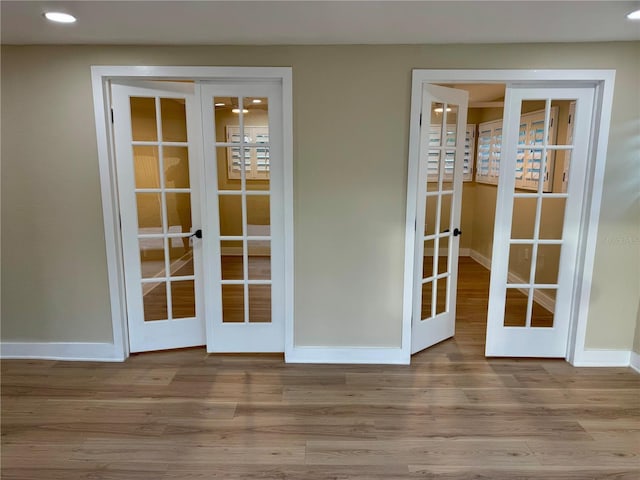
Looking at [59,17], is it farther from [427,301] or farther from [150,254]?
[427,301]

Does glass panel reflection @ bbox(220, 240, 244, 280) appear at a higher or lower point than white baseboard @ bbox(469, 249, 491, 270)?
higher

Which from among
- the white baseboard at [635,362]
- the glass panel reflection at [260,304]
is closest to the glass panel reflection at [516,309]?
the white baseboard at [635,362]

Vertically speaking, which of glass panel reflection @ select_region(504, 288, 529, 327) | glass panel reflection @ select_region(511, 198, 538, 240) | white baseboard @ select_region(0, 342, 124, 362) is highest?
glass panel reflection @ select_region(511, 198, 538, 240)

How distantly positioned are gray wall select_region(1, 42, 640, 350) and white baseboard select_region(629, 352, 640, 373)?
68mm

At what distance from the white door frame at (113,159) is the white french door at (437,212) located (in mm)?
934

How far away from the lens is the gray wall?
9.03 ft

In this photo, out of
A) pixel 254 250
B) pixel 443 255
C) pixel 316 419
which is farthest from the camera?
pixel 443 255

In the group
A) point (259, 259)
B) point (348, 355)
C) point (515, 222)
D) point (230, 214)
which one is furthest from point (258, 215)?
point (515, 222)

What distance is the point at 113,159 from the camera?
2922 mm

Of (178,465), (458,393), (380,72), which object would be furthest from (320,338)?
(380,72)

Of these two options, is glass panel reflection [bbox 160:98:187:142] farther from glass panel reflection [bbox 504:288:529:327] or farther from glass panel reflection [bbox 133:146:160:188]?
glass panel reflection [bbox 504:288:529:327]

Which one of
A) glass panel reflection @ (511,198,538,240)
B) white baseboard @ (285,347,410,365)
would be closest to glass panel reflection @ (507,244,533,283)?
glass panel reflection @ (511,198,538,240)

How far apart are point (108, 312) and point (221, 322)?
840mm

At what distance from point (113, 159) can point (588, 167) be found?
132 inches
